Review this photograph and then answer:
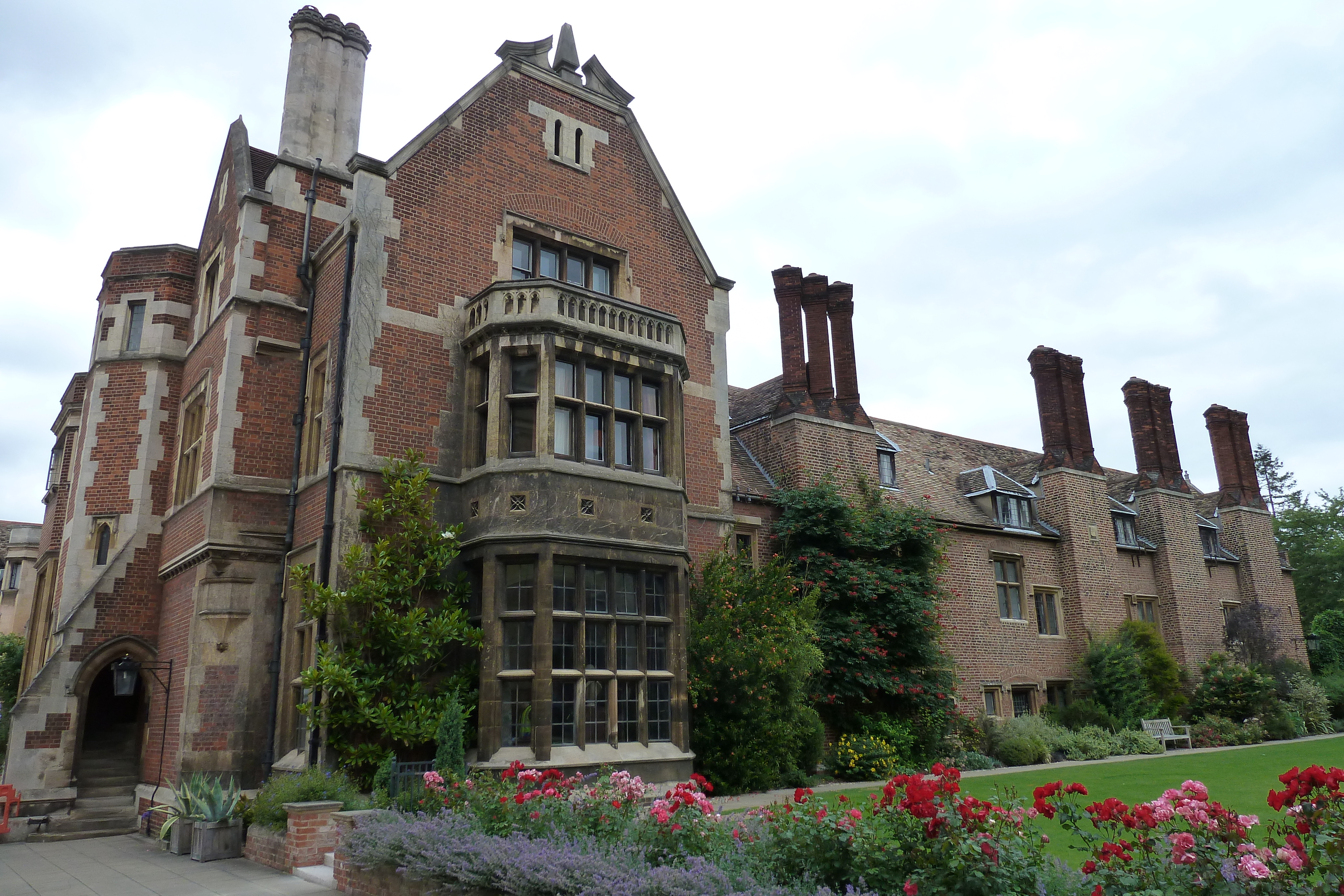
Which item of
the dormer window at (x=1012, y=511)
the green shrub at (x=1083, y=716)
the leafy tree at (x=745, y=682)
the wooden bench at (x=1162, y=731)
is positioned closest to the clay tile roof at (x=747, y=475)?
the leafy tree at (x=745, y=682)

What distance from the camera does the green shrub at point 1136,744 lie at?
2283 cm

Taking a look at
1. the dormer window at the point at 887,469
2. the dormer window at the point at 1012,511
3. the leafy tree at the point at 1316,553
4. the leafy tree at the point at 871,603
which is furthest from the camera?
the leafy tree at the point at 1316,553

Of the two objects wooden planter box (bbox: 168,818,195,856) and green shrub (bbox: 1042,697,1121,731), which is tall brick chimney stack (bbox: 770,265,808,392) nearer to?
green shrub (bbox: 1042,697,1121,731)

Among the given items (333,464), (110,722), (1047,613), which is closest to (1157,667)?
(1047,613)

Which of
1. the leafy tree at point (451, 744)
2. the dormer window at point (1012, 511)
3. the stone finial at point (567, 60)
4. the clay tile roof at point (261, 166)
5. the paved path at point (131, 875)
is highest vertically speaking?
the stone finial at point (567, 60)

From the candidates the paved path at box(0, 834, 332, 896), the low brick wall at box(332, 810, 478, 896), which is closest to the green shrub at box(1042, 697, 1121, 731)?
the low brick wall at box(332, 810, 478, 896)

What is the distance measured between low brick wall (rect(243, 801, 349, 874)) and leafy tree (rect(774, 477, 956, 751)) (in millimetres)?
10304

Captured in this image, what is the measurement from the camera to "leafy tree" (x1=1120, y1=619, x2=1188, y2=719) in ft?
86.3

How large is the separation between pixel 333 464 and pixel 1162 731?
22187mm

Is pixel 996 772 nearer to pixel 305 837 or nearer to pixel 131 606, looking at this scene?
pixel 305 837

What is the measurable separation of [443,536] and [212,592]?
4170mm

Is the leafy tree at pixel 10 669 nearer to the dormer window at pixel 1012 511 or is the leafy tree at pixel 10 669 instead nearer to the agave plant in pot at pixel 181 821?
the agave plant in pot at pixel 181 821

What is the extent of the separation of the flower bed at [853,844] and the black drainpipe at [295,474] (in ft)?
17.1

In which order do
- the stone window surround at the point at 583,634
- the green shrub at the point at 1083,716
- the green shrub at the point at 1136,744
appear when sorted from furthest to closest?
the green shrub at the point at 1083,716 → the green shrub at the point at 1136,744 → the stone window surround at the point at 583,634
